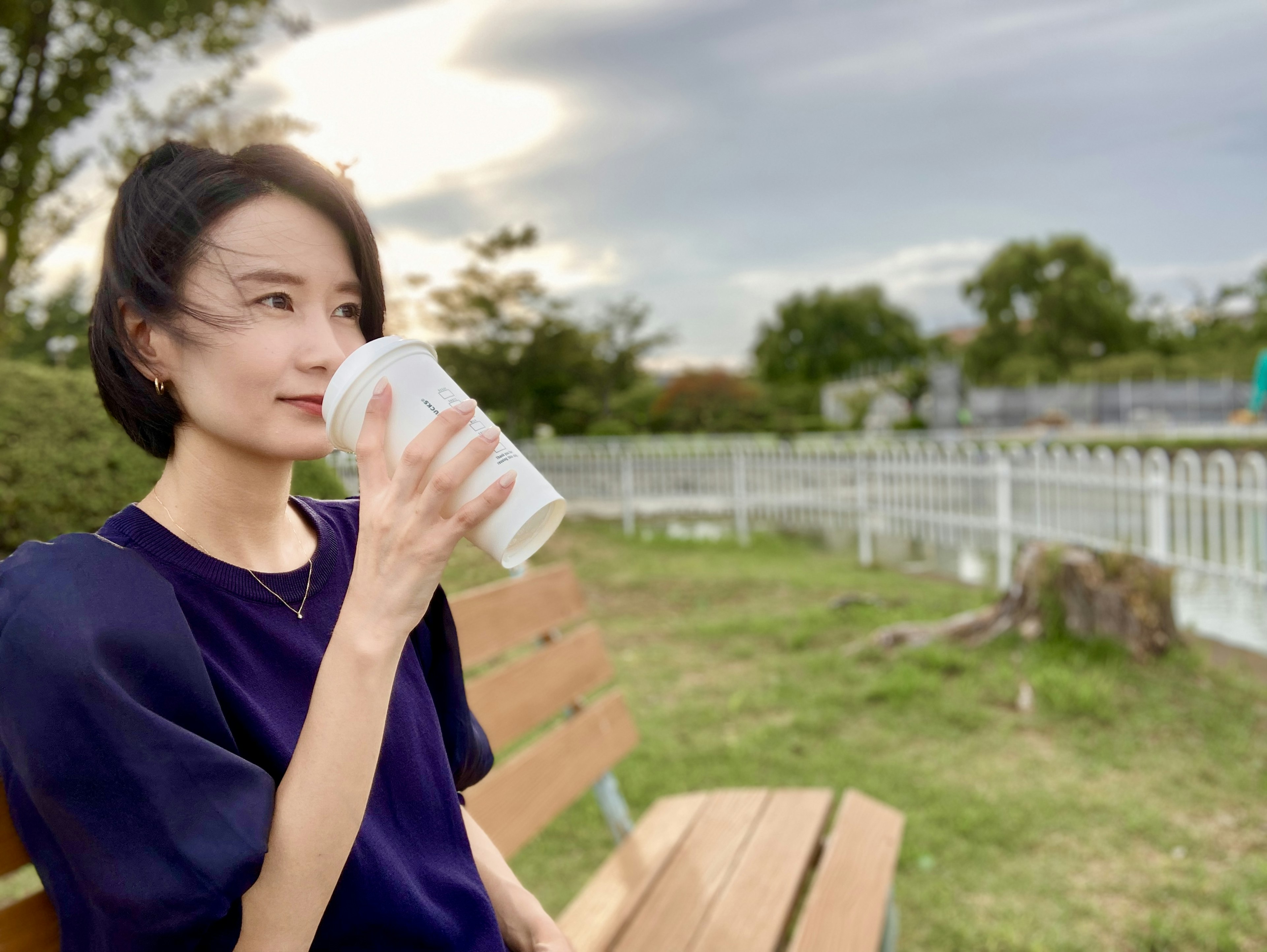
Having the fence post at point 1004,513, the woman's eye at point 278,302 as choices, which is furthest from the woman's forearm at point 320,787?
the fence post at point 1004,513

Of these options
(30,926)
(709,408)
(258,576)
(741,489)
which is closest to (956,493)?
(741,489)

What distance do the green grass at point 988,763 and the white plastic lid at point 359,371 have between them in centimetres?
244

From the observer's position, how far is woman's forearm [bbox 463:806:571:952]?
4.03ft

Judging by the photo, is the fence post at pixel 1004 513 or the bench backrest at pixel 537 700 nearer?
the bench backrest at pixel 537 700

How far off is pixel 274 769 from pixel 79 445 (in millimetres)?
3258

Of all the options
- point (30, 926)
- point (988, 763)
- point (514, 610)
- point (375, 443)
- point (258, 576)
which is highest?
point (375, 443)

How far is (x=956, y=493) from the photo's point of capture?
8.66 meters

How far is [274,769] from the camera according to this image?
953 mm

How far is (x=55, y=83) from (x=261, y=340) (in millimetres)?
8289

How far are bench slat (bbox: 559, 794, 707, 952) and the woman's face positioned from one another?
1072 millimetres

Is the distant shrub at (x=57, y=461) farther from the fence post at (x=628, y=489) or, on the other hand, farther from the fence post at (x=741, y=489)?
the fence post at (x=628, y=489)

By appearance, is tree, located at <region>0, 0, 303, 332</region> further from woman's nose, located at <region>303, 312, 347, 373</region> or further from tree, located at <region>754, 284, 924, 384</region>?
tree, located at <region>754, 284, 924, 384</region>

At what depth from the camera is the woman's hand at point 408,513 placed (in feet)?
2.80

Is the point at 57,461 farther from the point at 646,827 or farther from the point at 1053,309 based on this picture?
the point at 1053,309
